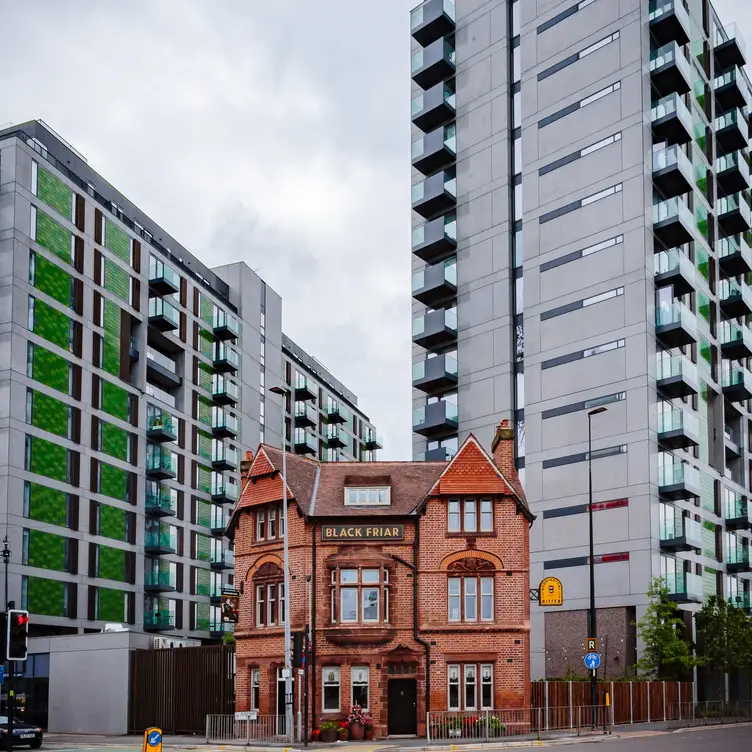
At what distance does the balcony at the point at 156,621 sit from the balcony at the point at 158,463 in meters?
10.4

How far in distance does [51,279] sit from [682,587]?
44.2 meters

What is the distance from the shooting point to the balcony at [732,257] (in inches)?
3068

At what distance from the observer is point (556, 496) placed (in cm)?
6656

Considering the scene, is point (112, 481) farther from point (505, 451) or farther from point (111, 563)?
point (505, 451)

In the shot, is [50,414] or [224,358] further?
[224,358]

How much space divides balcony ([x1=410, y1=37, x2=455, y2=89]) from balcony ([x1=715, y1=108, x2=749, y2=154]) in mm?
19039

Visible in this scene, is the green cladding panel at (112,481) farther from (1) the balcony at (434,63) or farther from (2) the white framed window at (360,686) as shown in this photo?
(2) the white framed window at (360,686)

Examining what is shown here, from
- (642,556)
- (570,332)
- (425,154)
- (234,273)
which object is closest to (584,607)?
(642,556)

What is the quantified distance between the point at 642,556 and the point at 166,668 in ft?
85.8

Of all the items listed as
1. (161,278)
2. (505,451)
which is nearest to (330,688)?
(505,451)

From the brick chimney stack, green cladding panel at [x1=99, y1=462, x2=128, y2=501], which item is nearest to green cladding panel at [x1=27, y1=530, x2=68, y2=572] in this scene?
green cladding panel at [x1=99, y1=462, x2=128, y2=501]

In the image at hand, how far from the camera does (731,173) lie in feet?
258

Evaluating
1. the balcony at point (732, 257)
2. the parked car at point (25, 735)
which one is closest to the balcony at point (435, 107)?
the balcony at point (732, 257)

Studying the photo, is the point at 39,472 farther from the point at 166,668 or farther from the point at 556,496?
the point at 556,496
